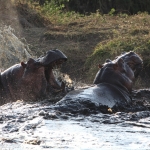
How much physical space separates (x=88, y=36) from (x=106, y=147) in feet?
32.5

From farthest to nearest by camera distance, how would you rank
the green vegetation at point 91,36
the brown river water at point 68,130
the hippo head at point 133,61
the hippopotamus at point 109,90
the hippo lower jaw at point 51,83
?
the green vegetation at point 91,36
the hippo lower jaw at point 51,83
the hippo head at point 133,61
the hippopotamus at point 109,90
the brown river water at point 68,130

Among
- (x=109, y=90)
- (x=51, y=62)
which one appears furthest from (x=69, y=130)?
(x=51, y=62)

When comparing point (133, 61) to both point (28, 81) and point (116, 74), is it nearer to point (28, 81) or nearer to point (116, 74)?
point (116, 74)

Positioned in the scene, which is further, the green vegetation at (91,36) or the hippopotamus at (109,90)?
the green vegetation at (91,36)

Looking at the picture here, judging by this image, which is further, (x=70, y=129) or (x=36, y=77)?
(x=36, y=77)

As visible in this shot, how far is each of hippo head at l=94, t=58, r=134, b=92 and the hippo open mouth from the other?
1.53 ft

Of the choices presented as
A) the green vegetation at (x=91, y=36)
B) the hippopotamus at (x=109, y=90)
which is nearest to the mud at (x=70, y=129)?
the hippopotamus at (x=109, y=90)

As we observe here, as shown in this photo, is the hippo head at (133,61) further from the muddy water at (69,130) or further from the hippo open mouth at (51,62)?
the muddy water at (69,130)

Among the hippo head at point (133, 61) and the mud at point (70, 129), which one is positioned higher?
the hippo head at point (133, 61)

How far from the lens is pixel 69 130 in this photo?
222 inches

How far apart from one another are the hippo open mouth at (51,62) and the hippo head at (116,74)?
0.47 metres

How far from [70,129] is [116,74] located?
197 centimetres

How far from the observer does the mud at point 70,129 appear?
513 centimetres

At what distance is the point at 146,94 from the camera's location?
7.95 meters
